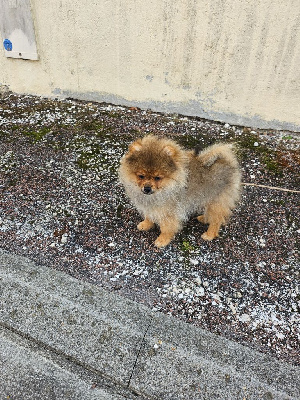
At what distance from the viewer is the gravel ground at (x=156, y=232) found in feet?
8.42

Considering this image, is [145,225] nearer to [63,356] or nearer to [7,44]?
[63,356]

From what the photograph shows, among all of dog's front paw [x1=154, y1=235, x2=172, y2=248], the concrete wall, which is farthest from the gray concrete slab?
the concrete wall

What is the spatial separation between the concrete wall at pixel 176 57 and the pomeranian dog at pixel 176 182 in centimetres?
238

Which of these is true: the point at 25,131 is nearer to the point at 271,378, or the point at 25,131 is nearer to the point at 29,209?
the point at 29,209

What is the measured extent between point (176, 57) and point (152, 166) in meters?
3.04

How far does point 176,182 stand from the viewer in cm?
269

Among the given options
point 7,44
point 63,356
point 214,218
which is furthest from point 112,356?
point 7,44

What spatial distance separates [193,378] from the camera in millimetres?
2043

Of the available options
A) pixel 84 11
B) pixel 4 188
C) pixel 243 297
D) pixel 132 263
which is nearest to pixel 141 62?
pixel 84 11

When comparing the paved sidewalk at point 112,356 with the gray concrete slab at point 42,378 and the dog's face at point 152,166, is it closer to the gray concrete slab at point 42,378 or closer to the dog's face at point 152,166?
the gray concrete slab at point 42,378

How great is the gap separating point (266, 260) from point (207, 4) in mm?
3558

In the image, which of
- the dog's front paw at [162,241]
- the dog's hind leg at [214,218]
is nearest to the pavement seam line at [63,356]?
the dog's front paw at [162,241]

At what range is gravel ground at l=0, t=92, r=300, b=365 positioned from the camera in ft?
8.42

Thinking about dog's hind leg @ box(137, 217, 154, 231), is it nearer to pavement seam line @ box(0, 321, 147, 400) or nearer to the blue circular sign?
pavement seam line @ box(0, 321, 147, 400)
